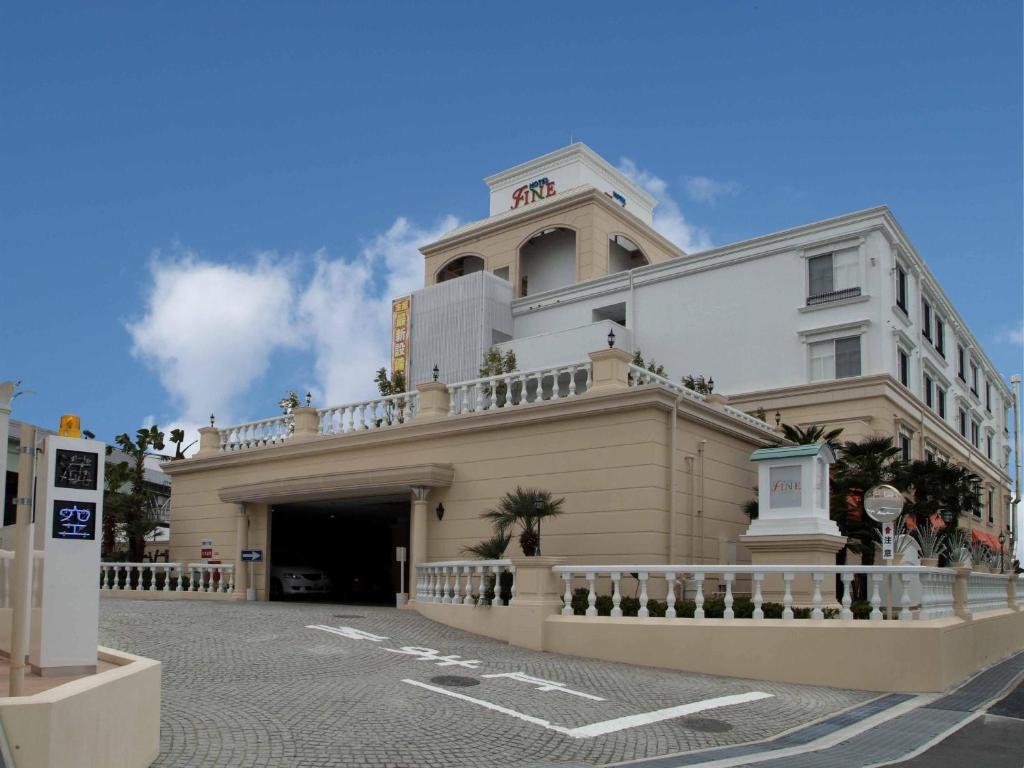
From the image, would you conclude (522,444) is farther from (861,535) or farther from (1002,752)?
(1002,752)

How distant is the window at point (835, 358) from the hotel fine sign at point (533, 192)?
16844 millimetres

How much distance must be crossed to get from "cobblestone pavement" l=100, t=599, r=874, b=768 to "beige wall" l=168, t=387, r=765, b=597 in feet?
11.5

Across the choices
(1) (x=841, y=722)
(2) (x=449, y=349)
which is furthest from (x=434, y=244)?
(1) (x=841, y=722)

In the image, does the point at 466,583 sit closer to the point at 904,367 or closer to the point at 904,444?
the point at 904,444

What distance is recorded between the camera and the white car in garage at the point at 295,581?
24234 mm

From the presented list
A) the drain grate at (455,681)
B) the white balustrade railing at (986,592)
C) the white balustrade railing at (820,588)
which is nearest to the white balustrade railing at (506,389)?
the white balustrade railing at (820,588)

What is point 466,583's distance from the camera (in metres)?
17.2

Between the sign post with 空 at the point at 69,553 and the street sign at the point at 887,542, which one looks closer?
the sign post with 空 at the point at 69,553

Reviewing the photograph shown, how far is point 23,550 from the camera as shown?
6621mm

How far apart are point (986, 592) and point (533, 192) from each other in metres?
32.1

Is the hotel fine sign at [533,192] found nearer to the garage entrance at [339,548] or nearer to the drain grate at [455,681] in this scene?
the garage entrance at [339,548]

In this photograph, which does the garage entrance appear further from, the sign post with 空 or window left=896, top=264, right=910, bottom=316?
window left=896, top=264, right=910, bottom=316

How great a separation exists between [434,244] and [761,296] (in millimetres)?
19199

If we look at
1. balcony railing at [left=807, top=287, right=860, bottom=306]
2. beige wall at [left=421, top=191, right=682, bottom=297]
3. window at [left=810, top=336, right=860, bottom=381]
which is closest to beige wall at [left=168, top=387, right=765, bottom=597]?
window at [left=810, top=336, right=860, bottom=381]
